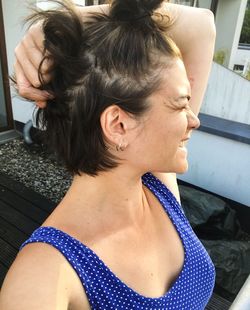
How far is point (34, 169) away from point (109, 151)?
3364mm

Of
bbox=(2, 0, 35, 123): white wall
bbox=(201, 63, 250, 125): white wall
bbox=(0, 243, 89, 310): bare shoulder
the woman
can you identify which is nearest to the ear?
the woman

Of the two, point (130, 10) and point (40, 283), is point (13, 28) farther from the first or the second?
point (40, 283)

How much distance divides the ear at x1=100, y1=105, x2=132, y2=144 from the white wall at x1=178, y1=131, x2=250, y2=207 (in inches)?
88.5

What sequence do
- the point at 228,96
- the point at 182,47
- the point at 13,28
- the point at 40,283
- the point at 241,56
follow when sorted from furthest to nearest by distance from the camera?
the point at 241,56 < the point at 13,28 < the point at 228,96 < the point at 182,47 < the point at 40,283

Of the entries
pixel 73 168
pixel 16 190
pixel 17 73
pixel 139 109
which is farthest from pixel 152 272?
pixel 16 190

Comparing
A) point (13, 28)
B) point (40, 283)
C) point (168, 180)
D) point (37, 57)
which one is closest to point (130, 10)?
point (37, 57)

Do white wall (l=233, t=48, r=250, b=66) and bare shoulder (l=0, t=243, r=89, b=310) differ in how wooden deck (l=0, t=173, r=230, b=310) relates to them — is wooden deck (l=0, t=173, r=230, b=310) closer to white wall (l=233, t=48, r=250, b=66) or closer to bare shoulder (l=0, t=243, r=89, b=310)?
bare shoulder (l=0, t=243, r=89, b=310)

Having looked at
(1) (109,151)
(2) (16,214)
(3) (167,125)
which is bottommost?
(2) (16,214)

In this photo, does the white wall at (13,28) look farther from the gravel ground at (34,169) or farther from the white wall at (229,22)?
the white wall at (229,22)

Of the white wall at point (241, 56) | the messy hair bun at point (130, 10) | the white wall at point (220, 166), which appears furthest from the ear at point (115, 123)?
the white wall at point (241, 56)

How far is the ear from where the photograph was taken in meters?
0.98

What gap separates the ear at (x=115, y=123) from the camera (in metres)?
0.98

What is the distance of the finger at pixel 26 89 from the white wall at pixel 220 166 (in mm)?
2373

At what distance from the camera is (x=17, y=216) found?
3.16 metres
